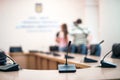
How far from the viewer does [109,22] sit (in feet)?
16.9

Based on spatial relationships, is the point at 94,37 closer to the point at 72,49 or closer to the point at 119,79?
the point at 72,49

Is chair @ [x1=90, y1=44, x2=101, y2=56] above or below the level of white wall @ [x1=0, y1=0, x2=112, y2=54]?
below

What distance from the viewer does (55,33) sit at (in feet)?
32.1

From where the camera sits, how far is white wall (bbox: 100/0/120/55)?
505 cm

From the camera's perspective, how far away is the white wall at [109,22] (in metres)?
5.05

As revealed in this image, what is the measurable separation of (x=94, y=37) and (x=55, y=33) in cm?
166

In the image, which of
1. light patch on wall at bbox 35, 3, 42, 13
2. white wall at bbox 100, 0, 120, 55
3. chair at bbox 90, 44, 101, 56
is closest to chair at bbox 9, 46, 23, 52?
light patch on wall at bbox 35, 3, 42, 13

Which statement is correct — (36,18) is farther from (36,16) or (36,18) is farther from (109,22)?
(109,22)

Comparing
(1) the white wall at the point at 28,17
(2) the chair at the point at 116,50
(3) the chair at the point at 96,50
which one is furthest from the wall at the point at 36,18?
(2) the chair at the point at 116,50

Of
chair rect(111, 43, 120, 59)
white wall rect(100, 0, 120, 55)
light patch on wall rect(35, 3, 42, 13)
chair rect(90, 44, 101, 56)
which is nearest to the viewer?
chair rect(111, 43, 120, 59)

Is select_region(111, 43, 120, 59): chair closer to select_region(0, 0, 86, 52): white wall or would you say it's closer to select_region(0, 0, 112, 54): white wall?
select_region(0, 0, 112, 54): white wall

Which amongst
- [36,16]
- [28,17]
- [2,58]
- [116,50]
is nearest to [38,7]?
[36,16]

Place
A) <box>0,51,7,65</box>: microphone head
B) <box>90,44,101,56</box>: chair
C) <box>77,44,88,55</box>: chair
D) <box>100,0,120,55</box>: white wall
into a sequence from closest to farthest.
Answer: <box>0,51,7,65</box>: microphone head
<box>100,0,120,55</box>: white wall
<box>90,44,101,56</box>: chair
<box>77,44,88,55</box>: chair

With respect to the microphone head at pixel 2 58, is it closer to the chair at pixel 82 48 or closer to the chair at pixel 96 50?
the chair at pixel 96 50
